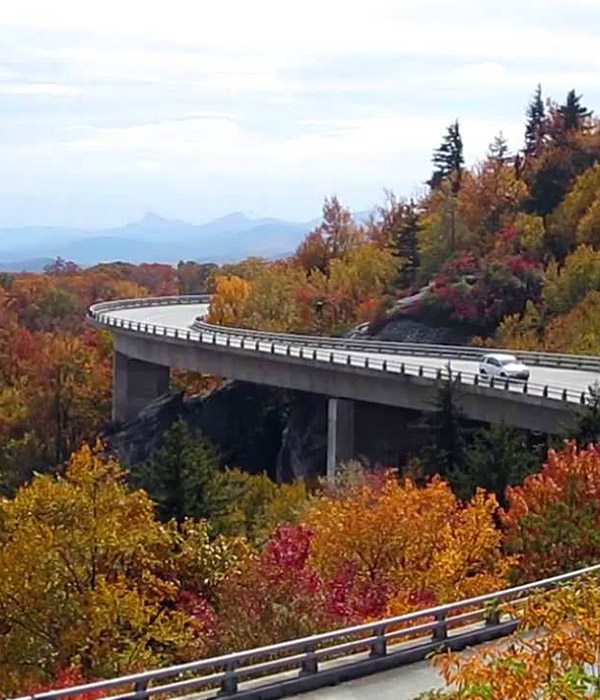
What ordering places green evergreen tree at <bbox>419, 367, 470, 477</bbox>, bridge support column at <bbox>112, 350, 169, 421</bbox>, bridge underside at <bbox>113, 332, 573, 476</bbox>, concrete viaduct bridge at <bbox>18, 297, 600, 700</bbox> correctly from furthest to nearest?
bridge support column at <bbox>112, 350, 169, 421</bbox>
bridge underside at <bbox>113, 332, 573, 476</bbox>
green evergreen tree at <bbox>419, 367, 470, 477</bbox>
concrete viaduct bridge at <bbox>18, 297, 600, 700</bbox>

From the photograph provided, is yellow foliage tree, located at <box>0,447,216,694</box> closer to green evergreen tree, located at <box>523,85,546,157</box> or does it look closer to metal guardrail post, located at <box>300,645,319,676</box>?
metal guardrail post, located at <box>300,645,319,676</box>

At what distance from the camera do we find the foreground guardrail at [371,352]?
2068 inches

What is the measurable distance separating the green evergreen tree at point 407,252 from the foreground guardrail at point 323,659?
243 ft

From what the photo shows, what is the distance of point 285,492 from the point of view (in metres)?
51.9

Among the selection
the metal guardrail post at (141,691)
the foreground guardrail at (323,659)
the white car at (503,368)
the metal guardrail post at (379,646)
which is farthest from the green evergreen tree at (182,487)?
the white car at (503,368)

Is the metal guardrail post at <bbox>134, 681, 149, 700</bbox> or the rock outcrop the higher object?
the metal guardrail post at <bbox>134, 681, 149, 700</bbox>

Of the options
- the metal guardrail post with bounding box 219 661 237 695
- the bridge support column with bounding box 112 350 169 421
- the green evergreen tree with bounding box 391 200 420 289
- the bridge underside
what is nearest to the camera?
the metal guardrail post with bounding box 219 661 237 695

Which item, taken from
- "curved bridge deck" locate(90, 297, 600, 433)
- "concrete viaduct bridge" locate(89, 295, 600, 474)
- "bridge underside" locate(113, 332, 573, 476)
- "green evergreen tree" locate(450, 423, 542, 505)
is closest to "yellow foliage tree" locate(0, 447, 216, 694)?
"green evergreen tree" locate(450, 423, 542, 505)

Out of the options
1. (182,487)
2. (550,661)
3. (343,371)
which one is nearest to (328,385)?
(343,371)

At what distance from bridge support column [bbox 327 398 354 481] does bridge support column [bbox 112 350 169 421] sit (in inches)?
1085

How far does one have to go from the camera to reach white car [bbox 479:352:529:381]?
5500cm

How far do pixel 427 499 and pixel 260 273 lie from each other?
235 ft

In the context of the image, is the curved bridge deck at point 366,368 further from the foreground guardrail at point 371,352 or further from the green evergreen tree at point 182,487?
the green evergreen tree at point 182,487

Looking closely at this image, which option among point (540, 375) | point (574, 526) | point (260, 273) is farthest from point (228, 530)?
point (260, 273)
